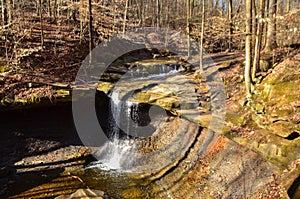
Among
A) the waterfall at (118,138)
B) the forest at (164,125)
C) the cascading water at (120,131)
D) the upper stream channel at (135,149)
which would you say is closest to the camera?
the forest at (164,125)

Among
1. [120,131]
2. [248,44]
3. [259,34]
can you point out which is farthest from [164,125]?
[259,34]

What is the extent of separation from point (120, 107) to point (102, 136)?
6.32 feet

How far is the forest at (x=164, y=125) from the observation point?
843cm

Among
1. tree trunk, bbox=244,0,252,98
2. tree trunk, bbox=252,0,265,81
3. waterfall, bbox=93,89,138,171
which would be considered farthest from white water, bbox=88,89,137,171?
tree trunk, bbox=252,0,265,81

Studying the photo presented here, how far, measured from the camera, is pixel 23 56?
46.3 feet

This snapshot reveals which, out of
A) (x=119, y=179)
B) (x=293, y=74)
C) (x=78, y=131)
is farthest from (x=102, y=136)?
(x=293, y=74)

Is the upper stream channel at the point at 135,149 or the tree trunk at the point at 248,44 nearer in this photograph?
the upper stream channel at the point at 135,149

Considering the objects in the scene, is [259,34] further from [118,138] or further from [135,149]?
[118,138]

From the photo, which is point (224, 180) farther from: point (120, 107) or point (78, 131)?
point (78, 131)

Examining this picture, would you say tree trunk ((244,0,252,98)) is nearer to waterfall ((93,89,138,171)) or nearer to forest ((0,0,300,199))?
forest ((0,0,300,199))

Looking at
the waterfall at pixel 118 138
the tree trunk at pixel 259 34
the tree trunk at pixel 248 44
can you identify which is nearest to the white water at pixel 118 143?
the waterfall at pixel 118 138

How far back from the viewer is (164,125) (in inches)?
501

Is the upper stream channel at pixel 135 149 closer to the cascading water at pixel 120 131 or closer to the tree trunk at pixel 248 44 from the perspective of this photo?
the cascading water at pixel 120 131

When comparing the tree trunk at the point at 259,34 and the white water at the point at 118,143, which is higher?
the tree trunk at the point at 259,34
